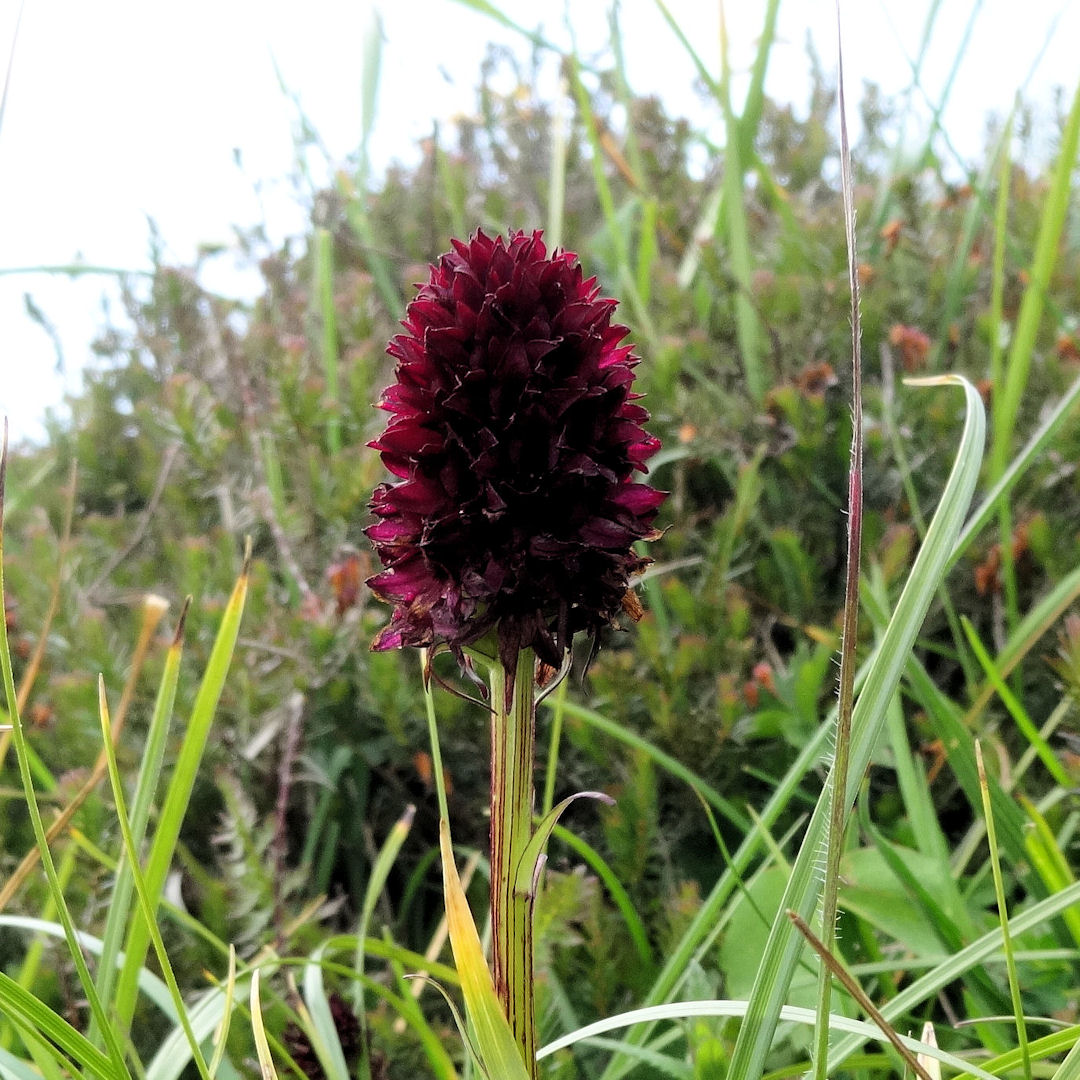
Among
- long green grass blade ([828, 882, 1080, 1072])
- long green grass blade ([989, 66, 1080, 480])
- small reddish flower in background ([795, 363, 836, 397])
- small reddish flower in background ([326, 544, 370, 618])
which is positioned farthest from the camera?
small reddish flower in background ([795, 363, 836, 397])

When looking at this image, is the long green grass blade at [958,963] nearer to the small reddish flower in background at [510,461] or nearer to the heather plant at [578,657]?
the heather plant at [578,657]

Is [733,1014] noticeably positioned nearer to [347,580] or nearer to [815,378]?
[347,580]

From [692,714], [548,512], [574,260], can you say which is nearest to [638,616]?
[548,512]

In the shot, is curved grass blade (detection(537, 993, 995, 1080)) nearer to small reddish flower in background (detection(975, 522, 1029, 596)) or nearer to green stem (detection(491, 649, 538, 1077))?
green stem (detection(491, 649, 538, 1077))

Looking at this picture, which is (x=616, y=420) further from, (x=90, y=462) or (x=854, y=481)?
(x=90, y=462)

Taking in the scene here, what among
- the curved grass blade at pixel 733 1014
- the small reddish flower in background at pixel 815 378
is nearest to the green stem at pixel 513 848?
the curved grass blade at pixel 733 1014

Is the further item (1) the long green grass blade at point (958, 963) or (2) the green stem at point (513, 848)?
(1) the long green grass blade at point (958, 963)

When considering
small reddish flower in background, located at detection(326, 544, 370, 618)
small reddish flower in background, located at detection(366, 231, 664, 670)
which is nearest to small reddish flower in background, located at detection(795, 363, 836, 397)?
small reddish flower in background, located at detection(326, 544, 370, 618)
